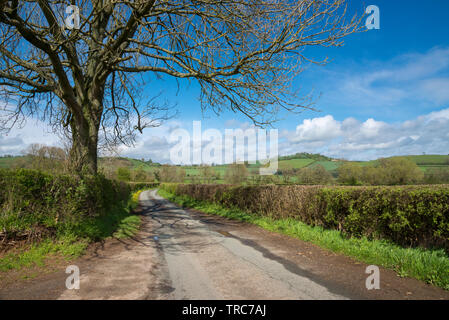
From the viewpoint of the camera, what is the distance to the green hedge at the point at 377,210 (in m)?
4.98

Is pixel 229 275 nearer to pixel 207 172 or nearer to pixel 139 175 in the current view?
pixel 207 172

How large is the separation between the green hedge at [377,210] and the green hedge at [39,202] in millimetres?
6871

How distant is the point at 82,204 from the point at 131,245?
1.88 meters

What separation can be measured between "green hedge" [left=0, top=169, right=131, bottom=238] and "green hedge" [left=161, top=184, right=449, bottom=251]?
271 inches

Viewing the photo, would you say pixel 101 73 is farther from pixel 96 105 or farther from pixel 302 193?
pixel 302 193

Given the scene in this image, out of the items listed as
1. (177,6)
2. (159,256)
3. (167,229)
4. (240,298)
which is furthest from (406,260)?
(177,6)

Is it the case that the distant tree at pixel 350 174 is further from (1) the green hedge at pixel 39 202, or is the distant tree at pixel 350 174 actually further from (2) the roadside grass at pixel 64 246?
(1) the green hedge at pixel 39 202

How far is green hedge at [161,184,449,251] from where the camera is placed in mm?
4980

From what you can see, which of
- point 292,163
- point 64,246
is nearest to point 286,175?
point 64,246

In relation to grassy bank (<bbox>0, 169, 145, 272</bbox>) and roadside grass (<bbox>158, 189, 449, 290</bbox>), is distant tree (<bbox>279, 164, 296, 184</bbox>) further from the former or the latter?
grassy bank (<bbox>0, 169, 145, 272</bbox>)

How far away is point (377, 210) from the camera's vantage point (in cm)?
611

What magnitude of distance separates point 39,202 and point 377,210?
26.3 feet

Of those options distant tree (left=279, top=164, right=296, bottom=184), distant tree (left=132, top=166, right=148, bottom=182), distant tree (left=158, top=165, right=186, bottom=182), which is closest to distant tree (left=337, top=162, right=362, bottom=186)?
distant tree (left=279, top=164, right=296, bottom=184)

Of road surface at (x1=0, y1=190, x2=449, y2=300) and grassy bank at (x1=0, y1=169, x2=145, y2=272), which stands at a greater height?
grassy bank at (x1=0, y1=169, x2=145, y2=272)
